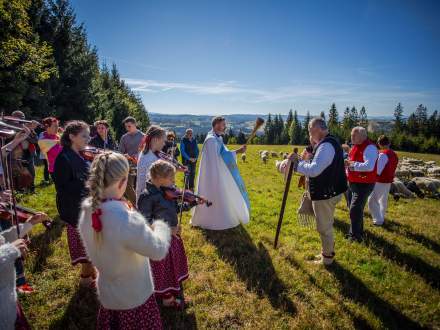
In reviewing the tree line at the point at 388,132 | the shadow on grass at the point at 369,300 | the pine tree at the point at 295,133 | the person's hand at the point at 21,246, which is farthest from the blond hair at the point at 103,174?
the pine tree at the point at 295,133

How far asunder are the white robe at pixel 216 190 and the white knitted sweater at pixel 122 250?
4451 mm

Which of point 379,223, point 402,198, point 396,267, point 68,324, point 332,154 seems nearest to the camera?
point 68,324

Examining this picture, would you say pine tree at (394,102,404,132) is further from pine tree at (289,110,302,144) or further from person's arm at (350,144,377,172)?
person's arm at (350,144,377,172)

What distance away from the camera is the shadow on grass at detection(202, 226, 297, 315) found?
183 inches

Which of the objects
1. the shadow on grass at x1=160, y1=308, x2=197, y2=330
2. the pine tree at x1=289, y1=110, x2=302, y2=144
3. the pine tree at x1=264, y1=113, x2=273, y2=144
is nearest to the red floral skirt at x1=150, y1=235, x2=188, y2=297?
the shadow on grass at x1=160, y1=308, x2=197, y2=330

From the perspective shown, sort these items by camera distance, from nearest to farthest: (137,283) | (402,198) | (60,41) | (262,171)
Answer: (137,283)
(402,198)
(262,171)
(60,41)

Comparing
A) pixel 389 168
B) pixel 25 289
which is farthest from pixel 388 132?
pixel 25 289

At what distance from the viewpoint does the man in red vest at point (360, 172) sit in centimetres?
639

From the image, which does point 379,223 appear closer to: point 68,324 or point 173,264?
point 173,264

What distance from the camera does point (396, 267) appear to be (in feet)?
18.5

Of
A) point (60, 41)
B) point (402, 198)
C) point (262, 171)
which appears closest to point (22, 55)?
point (60, 41)

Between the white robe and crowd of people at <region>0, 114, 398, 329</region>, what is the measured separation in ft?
0.09

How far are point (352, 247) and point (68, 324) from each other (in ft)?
19.7

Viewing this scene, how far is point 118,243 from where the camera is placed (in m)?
2.24
